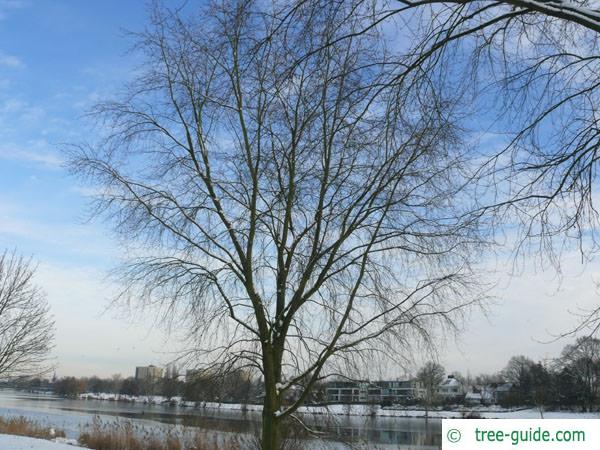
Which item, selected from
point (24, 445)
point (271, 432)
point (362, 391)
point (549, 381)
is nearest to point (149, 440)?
point (24, 445)

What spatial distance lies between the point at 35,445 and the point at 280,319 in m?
9.94

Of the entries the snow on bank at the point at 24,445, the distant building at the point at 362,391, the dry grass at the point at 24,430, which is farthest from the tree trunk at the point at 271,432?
the dry grass at the point at 24,430

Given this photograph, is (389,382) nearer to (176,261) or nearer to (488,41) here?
(176,261)

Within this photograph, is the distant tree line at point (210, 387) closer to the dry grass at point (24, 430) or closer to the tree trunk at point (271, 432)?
the tree trunk at point (271, 432)

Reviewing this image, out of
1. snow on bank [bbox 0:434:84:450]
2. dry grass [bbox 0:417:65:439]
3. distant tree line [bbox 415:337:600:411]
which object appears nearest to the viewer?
distant tree line [bbox 415:337:600:411]

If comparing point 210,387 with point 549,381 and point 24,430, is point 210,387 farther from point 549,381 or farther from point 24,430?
point 549,381

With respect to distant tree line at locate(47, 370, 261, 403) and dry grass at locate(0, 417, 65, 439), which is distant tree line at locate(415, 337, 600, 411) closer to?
distant tree line at locate(47, 370, 261, 403)

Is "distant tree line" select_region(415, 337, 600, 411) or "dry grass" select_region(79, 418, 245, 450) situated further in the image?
"dry grass" select_region(79, 418, 245, 450)

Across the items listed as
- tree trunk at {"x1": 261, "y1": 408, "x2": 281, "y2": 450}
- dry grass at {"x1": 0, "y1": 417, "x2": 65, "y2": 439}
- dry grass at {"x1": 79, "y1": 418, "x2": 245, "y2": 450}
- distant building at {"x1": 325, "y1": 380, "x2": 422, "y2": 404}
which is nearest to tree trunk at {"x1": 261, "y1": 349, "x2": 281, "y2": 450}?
tree trunk at {"x1": 261, "y1": 408, "x2": 281, "y2": 450}

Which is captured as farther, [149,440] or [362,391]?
[149,440]

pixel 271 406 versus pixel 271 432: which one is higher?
pixel 271 406

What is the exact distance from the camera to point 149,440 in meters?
16.6

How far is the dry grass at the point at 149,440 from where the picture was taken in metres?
13.6

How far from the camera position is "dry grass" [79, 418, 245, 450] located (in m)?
13.6
